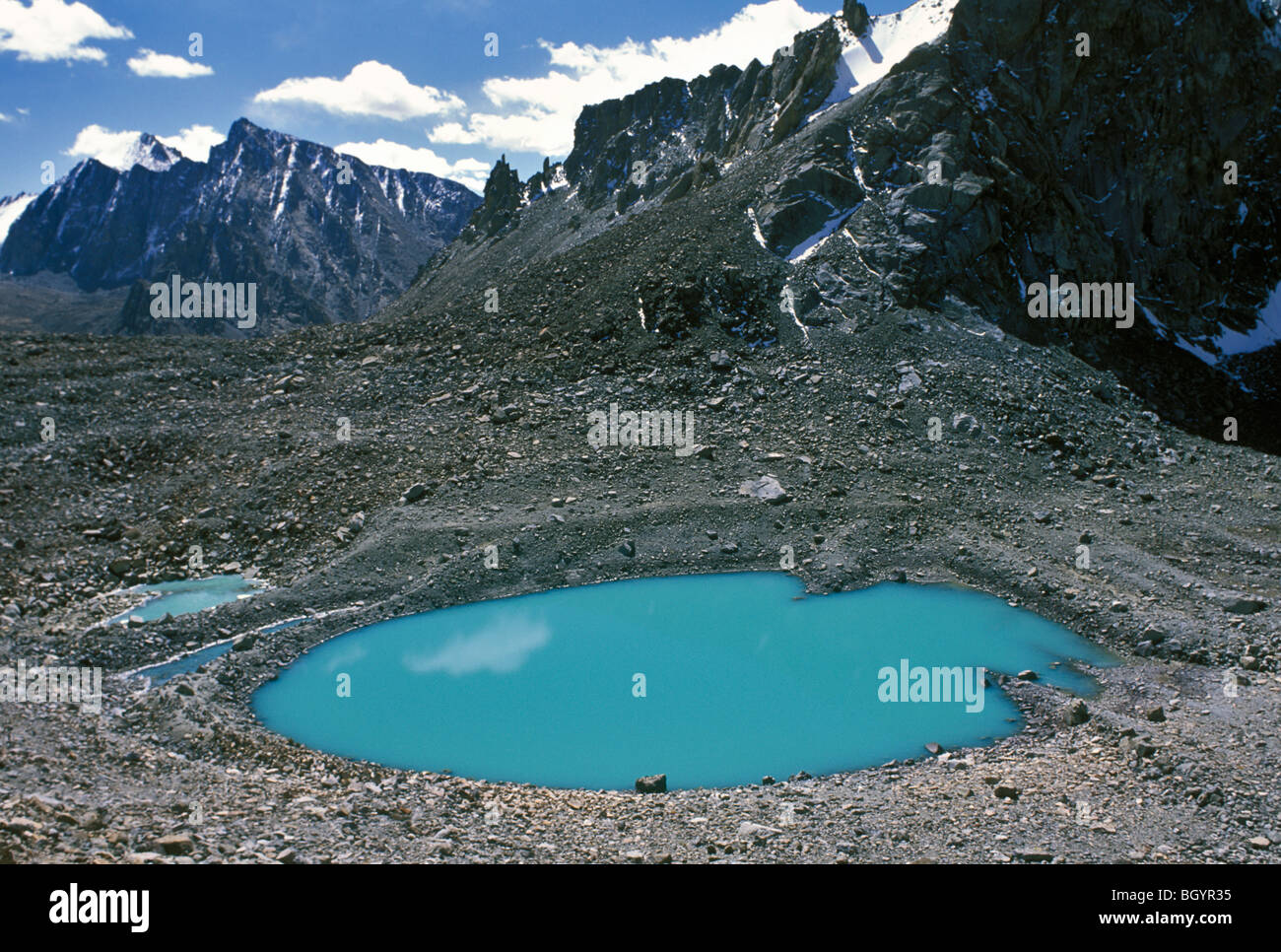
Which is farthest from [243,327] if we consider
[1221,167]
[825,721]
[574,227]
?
[825,721]

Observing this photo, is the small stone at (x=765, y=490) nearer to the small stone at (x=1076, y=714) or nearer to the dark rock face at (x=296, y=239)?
the small stone at (x=1076, y=714)

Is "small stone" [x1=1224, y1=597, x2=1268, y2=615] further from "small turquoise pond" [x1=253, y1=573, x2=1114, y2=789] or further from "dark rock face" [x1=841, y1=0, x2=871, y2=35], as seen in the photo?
"dark rock face" [x1=841, y1=0, x2=871, y2=35]

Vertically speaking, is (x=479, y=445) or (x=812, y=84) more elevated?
(x=812, y=84)

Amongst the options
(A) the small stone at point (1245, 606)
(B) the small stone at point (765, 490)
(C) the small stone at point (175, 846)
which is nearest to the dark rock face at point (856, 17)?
(B) the small stone at point (765, 490)

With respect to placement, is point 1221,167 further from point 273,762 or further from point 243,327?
point 243,327

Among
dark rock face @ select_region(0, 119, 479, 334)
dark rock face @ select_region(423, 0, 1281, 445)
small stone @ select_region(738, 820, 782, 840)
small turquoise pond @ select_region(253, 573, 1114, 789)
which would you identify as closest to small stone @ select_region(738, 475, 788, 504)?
small turquoise pond @ select_region(253, 573, 1114, 789)

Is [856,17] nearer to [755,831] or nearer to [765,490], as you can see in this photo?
[765,490]
